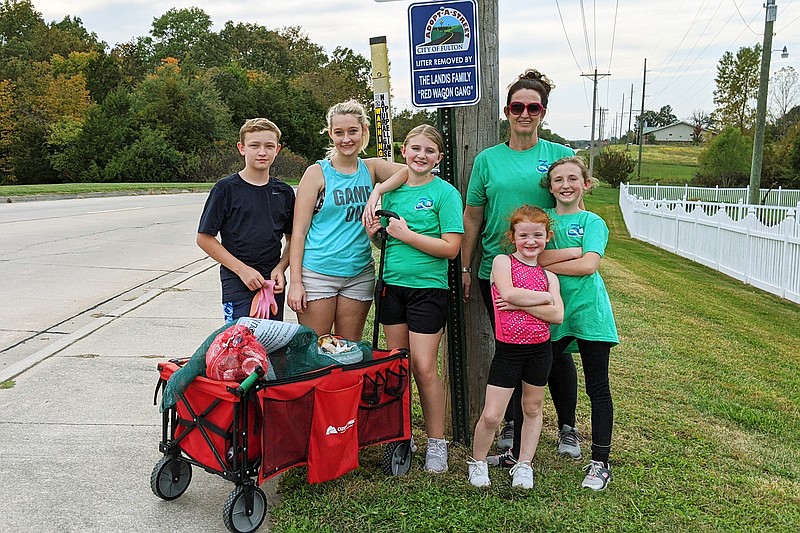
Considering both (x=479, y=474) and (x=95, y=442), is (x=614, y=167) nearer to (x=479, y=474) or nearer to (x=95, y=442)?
(x=479, y=474)

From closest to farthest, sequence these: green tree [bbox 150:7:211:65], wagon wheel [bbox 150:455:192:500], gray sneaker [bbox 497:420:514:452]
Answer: wagon wheel [bbox 150:455:192:500] → gray sneaker [bbox 497:420:514:452] → green tree [bbox 150:7:211:65]

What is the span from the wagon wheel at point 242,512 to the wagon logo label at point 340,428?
406 millimetres

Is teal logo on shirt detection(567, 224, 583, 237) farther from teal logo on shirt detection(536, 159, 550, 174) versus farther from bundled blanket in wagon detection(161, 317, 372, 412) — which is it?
bundled blanket in wagon detection(161, 317, 372, 412)

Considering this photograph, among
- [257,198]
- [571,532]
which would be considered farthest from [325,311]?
[571,532]

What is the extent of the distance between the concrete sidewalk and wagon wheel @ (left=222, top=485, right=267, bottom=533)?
0.43 feet

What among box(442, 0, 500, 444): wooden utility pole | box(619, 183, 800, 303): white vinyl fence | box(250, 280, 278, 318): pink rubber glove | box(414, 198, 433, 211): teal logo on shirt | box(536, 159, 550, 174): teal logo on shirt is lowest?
box(619, 183, 800, 303): white vinyl fence

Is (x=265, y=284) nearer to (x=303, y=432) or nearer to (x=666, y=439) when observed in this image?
(x=303, y=432)

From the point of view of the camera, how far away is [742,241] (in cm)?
1441

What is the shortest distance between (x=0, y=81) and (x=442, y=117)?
53.9 meters

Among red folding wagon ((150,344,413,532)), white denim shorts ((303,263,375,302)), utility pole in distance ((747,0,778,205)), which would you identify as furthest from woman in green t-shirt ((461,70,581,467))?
utility pole in distance ((747,0,778,205))

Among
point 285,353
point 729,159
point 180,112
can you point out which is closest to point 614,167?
point 729,159

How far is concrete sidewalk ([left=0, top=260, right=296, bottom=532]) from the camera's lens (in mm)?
3475

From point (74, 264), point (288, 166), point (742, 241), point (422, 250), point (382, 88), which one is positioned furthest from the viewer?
point (288, 166)

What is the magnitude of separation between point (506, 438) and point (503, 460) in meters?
0.33
